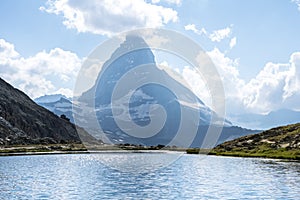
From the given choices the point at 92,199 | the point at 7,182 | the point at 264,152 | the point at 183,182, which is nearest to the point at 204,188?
the point at 183,182

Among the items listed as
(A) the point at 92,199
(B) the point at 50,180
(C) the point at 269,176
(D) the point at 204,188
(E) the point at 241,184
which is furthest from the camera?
(C) the point at 269,176

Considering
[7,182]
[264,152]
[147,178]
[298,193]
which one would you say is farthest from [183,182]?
[264,152]

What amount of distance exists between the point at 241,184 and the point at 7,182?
130 feet

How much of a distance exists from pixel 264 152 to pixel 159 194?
127794 mm

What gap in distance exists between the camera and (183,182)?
70.2 m

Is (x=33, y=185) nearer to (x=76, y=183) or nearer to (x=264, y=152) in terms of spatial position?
(x=76, y=183)

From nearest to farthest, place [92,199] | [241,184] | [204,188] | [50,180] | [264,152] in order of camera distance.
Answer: [92,199] < [204,188] < [241,184] < [50,180] < [264,152]

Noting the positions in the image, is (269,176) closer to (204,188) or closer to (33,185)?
(204,188)

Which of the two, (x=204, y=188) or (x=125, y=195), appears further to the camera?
(x=204, y=188)

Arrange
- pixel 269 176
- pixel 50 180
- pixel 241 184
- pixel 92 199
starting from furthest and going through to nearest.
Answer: pixel 269 176 → pixel 50 180 → pixel 241 184 → pixel 92 199

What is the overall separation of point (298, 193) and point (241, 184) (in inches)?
489

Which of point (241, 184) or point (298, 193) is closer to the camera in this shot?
point (298, 193)

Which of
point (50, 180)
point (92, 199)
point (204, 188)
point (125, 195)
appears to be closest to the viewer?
point (92, 199)

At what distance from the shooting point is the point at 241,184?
67.6 m
